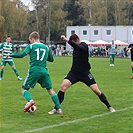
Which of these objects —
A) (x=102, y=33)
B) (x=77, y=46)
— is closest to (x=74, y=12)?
(x=102, y=33)

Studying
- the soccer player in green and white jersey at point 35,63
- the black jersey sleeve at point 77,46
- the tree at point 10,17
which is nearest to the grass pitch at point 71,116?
the soccer player in green and white jersey at point 35,63

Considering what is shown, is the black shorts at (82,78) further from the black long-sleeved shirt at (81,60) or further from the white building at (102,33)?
the white building at (102,33)

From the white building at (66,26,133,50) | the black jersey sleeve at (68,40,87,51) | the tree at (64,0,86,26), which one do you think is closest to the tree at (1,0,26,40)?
the white building at (66,26,133,50)

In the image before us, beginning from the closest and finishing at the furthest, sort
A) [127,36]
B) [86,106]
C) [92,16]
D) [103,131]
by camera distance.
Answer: [103,131], [86,106], [127,36], [92,16]

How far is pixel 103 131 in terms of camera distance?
761 cm

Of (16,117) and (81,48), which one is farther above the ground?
(81,48)

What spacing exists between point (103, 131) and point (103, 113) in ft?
6.24

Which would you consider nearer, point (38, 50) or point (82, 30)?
point (38, 50)

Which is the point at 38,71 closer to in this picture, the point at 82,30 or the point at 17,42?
the point at 82,30

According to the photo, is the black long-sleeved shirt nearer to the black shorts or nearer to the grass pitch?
the black shorts

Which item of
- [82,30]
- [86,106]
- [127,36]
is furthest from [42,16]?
[86,106]

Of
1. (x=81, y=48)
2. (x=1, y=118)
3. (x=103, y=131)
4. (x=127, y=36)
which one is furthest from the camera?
(x=127, y=36)

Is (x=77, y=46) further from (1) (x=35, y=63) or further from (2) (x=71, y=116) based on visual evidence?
(2) (x=71, y=116)

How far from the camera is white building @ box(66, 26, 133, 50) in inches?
2857
